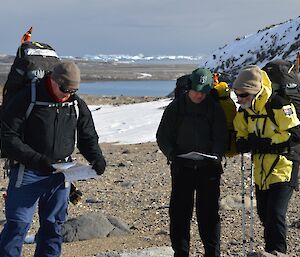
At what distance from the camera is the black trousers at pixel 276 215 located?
567 cm

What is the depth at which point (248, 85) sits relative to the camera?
562 centimetres

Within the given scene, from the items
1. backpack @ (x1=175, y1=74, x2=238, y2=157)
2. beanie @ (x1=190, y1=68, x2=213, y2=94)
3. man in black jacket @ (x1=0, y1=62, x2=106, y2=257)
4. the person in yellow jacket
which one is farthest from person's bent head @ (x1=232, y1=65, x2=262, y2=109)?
man in black jacket @ (x1=0, y1=62, x2=106, y2=257)

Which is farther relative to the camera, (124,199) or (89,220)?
(124,199)

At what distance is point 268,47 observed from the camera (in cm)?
3139

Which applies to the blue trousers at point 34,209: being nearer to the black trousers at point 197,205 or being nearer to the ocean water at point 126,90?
the black trousers at point 197,205

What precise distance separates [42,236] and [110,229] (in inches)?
104

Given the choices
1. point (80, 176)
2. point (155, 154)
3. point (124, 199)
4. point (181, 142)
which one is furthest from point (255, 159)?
point (155, 154)

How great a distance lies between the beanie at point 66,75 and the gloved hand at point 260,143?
1654mm

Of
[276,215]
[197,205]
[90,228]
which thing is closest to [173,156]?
[197,205]

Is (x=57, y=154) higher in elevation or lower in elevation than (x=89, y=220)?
higher

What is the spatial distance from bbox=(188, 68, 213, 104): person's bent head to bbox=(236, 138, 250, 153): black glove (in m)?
0.52

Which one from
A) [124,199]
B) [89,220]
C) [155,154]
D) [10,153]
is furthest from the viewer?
[155,154]

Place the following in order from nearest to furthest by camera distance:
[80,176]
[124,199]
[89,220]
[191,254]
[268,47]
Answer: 1. [80,176]
2. [191,254]
3. [89,220]
4. [124,199]
5. [268,47]

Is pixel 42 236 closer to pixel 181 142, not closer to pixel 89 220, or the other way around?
pixel 181 142
